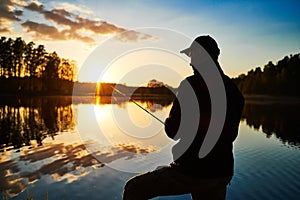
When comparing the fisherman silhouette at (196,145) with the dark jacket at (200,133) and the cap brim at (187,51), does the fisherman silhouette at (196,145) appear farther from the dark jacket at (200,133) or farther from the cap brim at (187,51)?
the cap brim at (187,51)

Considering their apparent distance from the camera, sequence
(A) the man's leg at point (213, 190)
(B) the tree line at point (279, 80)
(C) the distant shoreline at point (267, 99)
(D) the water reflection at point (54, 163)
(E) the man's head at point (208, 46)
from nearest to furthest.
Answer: (A) the man's leg at point (213, 190), (E) the man's head at point (208, 46), (D) the water reflection at point (54, 163), (C) the distant shoreline at point (267, 99), (B) the tree line at point (279, 80)

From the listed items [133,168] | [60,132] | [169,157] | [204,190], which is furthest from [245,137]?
[204,190]

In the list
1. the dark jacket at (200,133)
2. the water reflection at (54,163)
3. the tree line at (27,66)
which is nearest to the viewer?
the dark jacket at (200,133)

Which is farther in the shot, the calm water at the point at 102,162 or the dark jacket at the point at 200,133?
the calm water at the point at 102,162

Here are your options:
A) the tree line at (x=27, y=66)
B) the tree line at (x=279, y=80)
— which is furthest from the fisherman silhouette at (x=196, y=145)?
the tree line at (x=279, y=80)

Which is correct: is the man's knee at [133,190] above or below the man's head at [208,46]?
below

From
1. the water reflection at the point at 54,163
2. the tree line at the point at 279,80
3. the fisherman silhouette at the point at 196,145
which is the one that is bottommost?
the water reflection at the point at 54,163

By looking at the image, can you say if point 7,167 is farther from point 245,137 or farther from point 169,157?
point 245,137

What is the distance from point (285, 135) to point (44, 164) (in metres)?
19.0

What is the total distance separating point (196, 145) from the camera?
112 inches

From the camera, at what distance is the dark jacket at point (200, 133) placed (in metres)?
2.86

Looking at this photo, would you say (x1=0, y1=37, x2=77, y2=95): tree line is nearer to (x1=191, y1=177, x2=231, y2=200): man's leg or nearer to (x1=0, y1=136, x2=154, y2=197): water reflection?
(x1=0, y1=136, x2=154, y2=197): water reflection

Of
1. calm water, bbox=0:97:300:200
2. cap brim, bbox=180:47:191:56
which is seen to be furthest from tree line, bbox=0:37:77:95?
cap brim, bbox=180:47:191:56

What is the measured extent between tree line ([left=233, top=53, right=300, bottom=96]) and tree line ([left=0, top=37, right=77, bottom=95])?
249 ft
